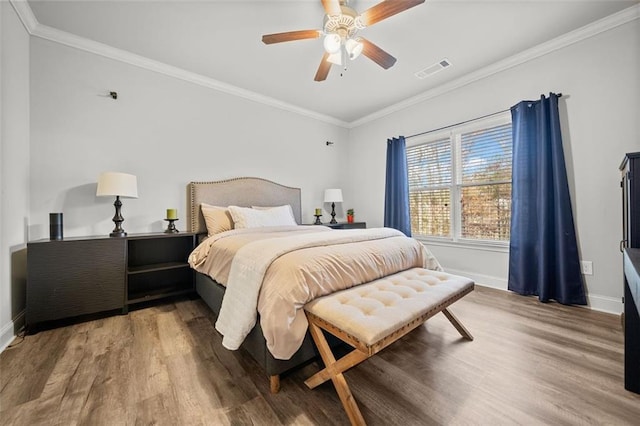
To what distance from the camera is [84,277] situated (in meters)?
2.16


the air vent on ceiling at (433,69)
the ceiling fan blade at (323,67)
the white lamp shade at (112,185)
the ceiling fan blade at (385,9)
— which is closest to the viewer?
the ceiling fan blade at (385,9)

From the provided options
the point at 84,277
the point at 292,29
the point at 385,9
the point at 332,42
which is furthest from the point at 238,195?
the point at 385,9

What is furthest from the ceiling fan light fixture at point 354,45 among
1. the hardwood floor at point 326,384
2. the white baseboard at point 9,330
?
the white baseboard at point 9,330

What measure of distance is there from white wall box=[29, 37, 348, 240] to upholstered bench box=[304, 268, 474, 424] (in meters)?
2.51

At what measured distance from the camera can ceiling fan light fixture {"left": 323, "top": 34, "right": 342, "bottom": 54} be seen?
188cm

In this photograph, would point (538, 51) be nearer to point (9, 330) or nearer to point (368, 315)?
point (368, 315)

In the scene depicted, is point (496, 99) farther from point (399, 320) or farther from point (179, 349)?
point (179, 349)

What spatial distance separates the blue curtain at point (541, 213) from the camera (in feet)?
7.93

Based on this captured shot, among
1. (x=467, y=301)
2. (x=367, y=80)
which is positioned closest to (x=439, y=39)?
(x=367, y=80)

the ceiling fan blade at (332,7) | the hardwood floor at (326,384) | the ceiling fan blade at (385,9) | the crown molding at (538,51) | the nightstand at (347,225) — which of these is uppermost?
the crown molding at (538,51)

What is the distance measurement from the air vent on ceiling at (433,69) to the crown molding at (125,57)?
75.2 inches

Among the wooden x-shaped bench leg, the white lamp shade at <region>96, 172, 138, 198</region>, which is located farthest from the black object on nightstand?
the wooden x-shaped bench leg

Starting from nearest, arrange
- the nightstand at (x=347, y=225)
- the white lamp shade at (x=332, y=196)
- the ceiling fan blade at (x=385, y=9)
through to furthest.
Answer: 1. the ceiling fan blade at (x=385, y=9)
2. the nightstand at (x=347, y=225)
3. the white lamp shade at (x=332, y=196)

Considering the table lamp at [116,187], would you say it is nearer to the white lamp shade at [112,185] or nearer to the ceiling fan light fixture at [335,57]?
the white lamp shade at [112,185]
